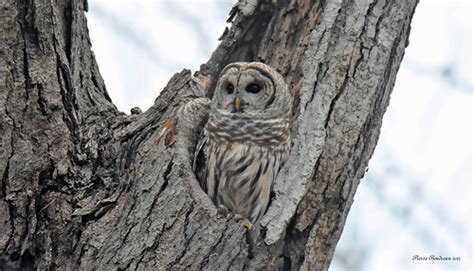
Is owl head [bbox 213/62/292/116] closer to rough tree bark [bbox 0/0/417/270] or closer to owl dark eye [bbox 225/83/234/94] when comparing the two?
owl dark eye [bbox 225/83/234/94]

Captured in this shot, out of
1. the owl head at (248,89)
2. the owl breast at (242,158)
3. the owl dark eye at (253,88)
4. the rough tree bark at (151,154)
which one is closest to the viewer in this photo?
the rough tree bark at (151,154)

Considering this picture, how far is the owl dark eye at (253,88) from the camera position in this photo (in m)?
3.68

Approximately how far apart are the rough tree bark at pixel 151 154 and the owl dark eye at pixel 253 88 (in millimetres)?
380

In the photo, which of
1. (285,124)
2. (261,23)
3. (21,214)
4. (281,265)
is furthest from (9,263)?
(261,23)

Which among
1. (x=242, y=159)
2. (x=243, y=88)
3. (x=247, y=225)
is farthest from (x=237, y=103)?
(x=247, y=225)

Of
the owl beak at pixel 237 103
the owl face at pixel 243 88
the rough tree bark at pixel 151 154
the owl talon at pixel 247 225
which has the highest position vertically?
the owl face at pixel 243 88

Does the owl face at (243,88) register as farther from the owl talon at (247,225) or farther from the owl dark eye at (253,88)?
the owl talon at (247,225)

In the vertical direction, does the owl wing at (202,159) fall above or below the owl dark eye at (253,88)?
below

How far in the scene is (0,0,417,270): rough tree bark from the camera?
261 cm

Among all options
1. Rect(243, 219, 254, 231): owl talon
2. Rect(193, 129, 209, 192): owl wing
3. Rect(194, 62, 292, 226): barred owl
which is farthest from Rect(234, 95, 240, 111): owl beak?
Rect(243, 219, 254, 231): owl talon

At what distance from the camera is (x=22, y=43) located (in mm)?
2707

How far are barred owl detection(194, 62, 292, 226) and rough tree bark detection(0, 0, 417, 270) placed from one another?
0.59 ft

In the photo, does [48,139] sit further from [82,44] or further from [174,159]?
[82,44]

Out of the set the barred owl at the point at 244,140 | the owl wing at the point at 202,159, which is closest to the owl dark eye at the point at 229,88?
the barred owl at the point at 244,140
